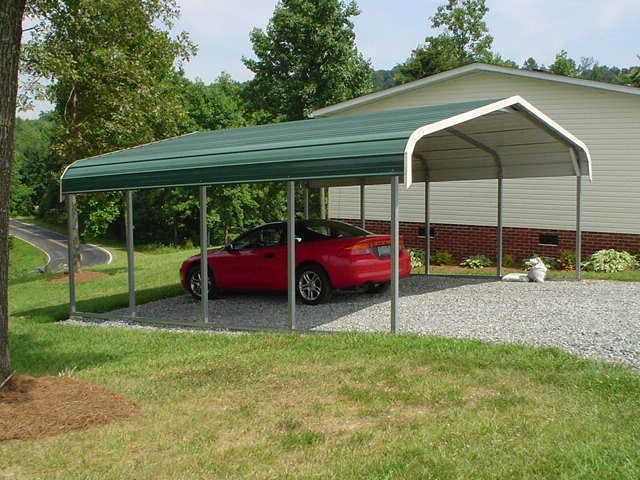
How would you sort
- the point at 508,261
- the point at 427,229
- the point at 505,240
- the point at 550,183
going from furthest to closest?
1. the point at 505,240
2. the point at 508,261
3. the point at 550,183
4. the point at 427,229

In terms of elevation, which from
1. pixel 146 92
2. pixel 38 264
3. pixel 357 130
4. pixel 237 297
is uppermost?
pixel 146 92

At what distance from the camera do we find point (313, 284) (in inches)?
436

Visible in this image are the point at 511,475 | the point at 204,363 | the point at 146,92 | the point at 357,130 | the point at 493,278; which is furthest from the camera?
the point at 146,92

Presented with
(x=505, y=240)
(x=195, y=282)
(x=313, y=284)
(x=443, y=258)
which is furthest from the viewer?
(x=443, y=258)

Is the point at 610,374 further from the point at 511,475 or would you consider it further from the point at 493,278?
the point at 493,278

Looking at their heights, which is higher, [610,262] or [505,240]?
[505,240]

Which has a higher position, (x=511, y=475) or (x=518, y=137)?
(x=518, y=137)

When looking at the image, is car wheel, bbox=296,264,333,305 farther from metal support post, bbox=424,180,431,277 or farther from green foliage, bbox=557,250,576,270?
green foliage, bbox=557,250,576,270

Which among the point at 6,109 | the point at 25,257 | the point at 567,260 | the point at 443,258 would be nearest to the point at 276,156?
the point at 6,109

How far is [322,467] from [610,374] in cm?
308

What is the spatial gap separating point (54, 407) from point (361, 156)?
4.66 metres

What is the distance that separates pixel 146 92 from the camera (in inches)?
766

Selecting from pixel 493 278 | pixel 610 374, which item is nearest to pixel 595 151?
pixel 493 278

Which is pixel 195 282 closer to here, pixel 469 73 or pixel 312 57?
pixel 469 73
